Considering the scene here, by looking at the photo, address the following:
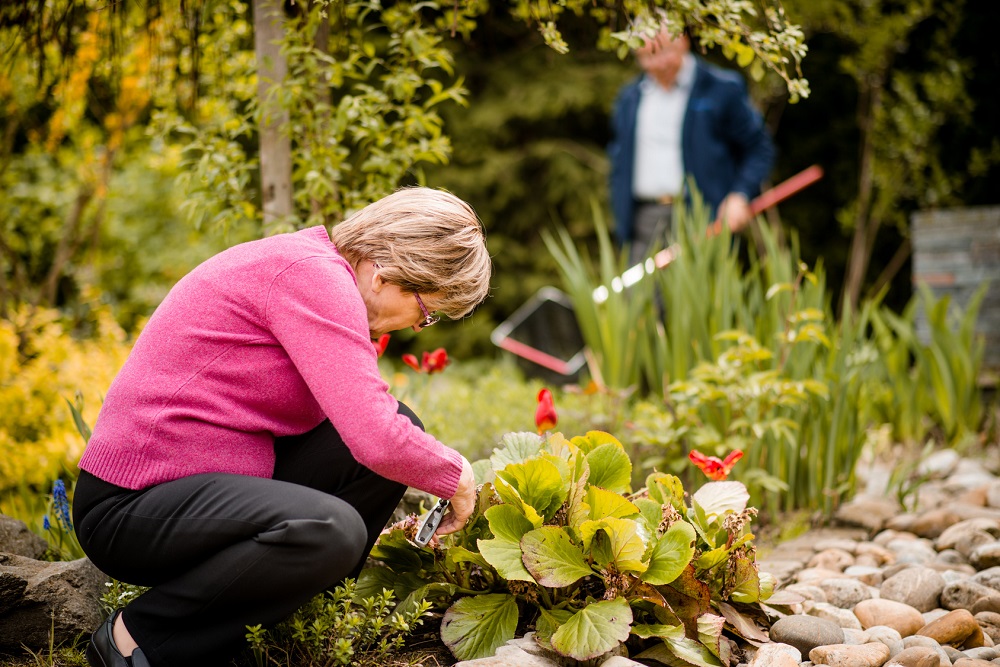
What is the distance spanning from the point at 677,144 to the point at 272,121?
79.9 inches

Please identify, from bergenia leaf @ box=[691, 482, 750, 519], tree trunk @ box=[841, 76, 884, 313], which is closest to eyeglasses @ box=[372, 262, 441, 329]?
bergenia leaf @ box=[691, 482, 750, 519]

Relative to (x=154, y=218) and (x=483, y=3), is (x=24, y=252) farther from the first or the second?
(x=483, y=3)

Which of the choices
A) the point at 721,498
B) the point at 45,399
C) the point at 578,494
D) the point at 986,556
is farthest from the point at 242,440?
the point at 45,399

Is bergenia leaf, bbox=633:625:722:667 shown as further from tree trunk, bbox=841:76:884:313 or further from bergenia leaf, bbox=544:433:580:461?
tree trunk, bbox=841:76:884:313

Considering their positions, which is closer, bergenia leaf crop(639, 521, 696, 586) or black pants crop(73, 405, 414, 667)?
black pants crop(73, 405, 414, 667)

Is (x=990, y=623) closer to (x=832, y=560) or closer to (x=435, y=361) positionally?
(x=832, y=560)

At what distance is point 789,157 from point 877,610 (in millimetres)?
4879

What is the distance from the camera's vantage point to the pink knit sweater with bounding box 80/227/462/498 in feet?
4.62

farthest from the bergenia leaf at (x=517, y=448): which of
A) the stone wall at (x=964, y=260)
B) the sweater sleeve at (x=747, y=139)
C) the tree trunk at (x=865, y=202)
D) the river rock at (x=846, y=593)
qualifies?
the tree trunk at (x=865, y=202)

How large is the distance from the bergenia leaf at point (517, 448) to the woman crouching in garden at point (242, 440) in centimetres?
23

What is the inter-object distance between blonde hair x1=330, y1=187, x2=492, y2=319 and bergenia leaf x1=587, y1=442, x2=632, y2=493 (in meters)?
0.42

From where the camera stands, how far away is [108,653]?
145cm

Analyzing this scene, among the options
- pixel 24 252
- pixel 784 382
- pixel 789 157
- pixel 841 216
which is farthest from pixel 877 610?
pixel 24 252

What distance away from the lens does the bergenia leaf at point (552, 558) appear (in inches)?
60.3
